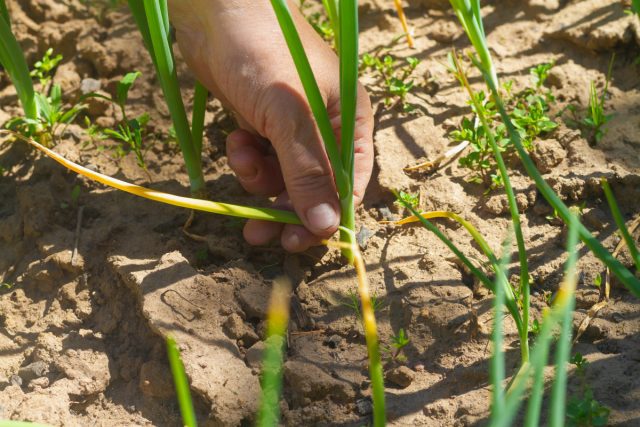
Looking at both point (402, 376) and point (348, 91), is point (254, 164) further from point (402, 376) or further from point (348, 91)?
point (402, 376)

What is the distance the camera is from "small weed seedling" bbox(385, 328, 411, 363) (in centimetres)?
155

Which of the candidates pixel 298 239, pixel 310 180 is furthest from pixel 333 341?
pixel 310 180

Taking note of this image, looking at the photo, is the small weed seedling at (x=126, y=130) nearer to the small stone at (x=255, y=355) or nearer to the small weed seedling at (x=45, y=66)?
the small weed seedling at (x=45, y=66)

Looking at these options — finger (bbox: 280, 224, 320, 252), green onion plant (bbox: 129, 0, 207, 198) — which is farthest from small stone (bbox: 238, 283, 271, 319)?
green onion plant (bbox: 129, 0, 207, 198)

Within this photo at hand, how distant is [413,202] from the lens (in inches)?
74.1

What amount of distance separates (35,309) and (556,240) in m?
1.28

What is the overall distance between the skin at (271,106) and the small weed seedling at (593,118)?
609 mm

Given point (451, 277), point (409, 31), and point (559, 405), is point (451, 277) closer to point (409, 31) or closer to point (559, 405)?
point (559, 405)

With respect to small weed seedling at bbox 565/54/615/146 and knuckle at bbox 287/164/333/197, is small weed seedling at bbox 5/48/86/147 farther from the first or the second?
small weed seedling at bbox 565/54/615/146

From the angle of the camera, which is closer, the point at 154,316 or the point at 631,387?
the point at 631,387

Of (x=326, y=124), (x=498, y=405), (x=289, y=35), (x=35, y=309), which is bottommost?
(x=35, y=309)

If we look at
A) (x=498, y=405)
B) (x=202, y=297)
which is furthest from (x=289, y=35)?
(x=498, y=405)

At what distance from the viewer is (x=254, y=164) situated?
1.84 m

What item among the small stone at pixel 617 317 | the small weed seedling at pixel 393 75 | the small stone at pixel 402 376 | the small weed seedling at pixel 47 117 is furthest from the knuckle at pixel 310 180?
the small weed seedling at pixel 47 117
